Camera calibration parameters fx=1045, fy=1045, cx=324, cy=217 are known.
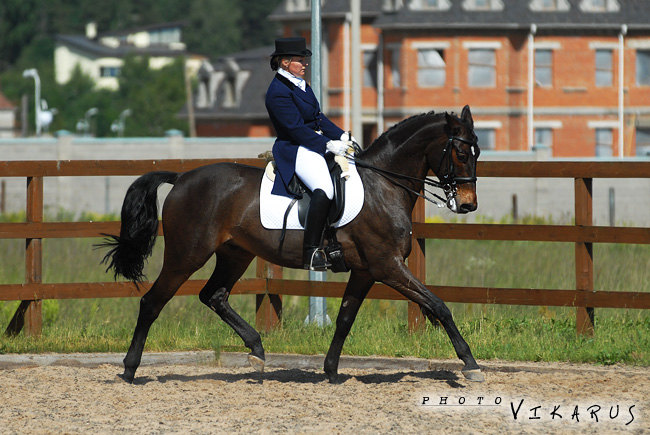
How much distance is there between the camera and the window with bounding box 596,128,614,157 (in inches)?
1871

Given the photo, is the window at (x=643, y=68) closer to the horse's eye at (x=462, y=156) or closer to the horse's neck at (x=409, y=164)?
the horse's neck at (x=409, y=164)

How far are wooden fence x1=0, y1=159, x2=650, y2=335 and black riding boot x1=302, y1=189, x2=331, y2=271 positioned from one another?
1612mm

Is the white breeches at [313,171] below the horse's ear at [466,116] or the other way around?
below

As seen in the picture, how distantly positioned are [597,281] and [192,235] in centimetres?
636

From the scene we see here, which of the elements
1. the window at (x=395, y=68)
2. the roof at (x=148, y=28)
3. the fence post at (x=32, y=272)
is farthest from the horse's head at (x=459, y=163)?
the roof at (x=148, y=28)

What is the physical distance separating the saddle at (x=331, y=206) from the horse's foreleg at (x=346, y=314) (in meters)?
0.25

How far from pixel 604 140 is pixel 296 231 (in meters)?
41.7

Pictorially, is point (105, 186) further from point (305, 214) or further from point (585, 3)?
point (305, 214)

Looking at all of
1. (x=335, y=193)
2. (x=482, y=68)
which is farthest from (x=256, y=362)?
(x=482, y=68)

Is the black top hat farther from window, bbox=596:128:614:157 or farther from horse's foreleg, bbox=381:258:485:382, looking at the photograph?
window, bbox=596:128:614:157

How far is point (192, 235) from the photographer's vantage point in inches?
332

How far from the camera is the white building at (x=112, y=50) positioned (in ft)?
392

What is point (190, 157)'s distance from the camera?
39531 millimetres

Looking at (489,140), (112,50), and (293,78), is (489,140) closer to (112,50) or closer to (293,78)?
(293,78)
